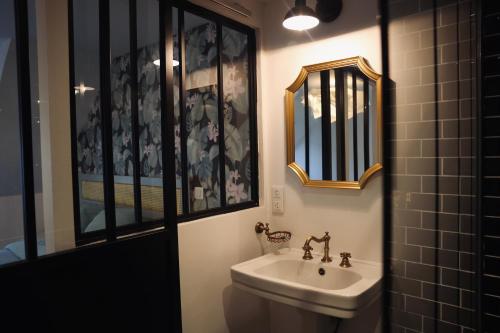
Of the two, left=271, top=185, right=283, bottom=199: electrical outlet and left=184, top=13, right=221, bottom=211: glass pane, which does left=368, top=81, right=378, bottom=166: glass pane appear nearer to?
left=271, top=185, right=283, bottom=199: electrical outlet

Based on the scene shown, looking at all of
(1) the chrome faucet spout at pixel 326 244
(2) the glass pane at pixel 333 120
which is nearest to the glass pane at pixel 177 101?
(1) the chrome faucet spout at pixel 326 244

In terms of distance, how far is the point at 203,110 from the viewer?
6.47 feet

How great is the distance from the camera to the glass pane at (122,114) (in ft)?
4.40

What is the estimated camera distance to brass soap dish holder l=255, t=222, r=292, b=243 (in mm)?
1970

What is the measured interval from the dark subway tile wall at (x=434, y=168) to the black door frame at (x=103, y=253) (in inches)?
35.6

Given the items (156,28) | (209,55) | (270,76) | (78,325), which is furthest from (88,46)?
(270,76)

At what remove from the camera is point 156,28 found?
1.50 m

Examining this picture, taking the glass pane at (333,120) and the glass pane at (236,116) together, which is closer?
the glass pane at (333,120)

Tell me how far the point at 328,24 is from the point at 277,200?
104 centimetres

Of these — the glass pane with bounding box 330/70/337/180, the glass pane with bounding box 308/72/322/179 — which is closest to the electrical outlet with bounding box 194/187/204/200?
the glass pane with bounding box 308/72/322/179

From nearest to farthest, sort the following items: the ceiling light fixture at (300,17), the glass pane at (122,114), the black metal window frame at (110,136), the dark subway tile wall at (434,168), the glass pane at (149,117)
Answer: the dark subway tile wall at (434,168), the black metal window frame at (110,136), the glass pane at (122,114), the glass pane at (149,117), the ceiling light fixture at (300,17)

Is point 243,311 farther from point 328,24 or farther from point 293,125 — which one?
point 328,24

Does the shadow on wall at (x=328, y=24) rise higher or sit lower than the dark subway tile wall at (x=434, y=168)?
higher

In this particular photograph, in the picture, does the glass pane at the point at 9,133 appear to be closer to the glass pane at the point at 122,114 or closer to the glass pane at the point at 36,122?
the glass pane at the point at 36,122
